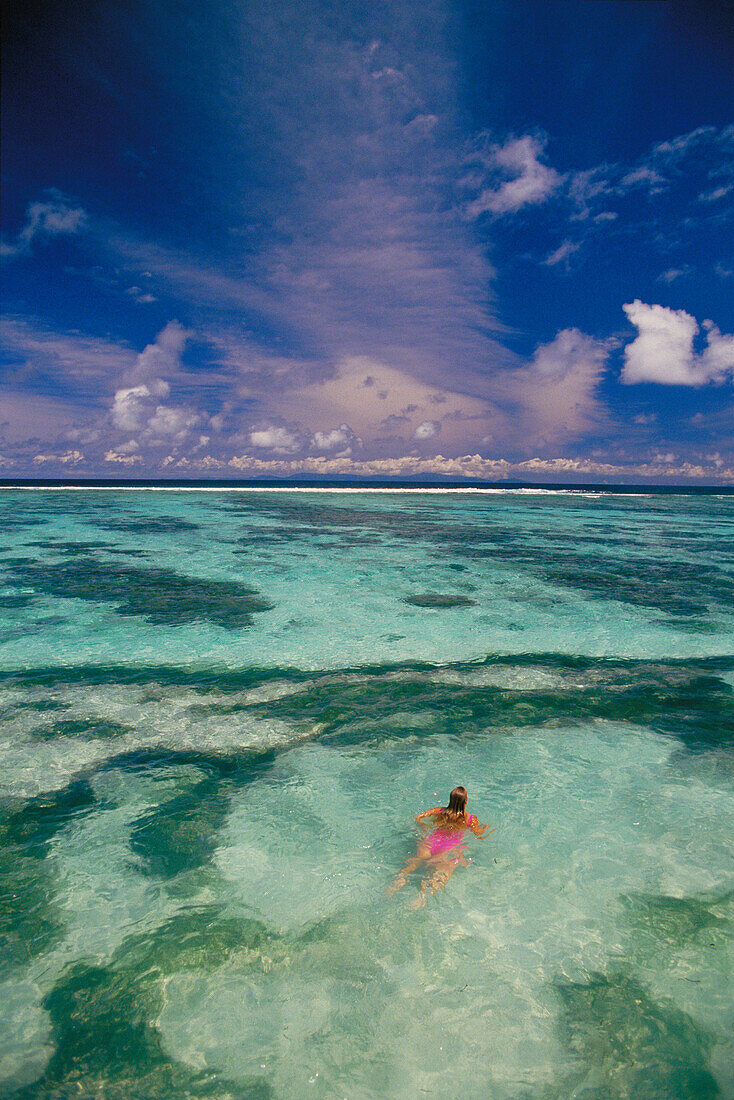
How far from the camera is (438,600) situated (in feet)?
51.6

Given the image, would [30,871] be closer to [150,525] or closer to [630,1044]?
[630,1044]

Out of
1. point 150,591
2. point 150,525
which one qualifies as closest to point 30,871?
point 150,591

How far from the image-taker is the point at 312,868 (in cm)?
531

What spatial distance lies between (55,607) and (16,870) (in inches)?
409

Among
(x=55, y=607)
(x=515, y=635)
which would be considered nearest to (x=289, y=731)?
(x=515, y=635)

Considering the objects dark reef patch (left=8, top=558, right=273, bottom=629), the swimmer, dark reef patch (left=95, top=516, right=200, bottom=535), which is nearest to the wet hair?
the swimmer

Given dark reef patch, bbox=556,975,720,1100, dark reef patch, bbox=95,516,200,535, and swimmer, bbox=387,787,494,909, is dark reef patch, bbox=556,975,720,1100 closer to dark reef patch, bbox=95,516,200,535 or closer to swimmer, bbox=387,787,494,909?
swimmer, bbox=387,787,494,909

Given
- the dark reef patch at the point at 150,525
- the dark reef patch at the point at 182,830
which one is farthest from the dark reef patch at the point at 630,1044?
the dark reef patch at the point at 150,525

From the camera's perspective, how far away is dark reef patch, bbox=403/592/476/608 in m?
15.3

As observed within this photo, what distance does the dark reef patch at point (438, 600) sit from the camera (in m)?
15.3

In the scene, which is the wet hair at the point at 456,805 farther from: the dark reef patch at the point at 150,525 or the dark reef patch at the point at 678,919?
the dark reef patch at the point at 150,525

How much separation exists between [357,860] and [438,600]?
10699 mm

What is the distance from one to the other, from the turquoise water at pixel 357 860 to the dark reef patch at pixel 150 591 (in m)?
0.70

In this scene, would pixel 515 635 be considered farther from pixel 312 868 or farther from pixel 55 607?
pixel 55 607
